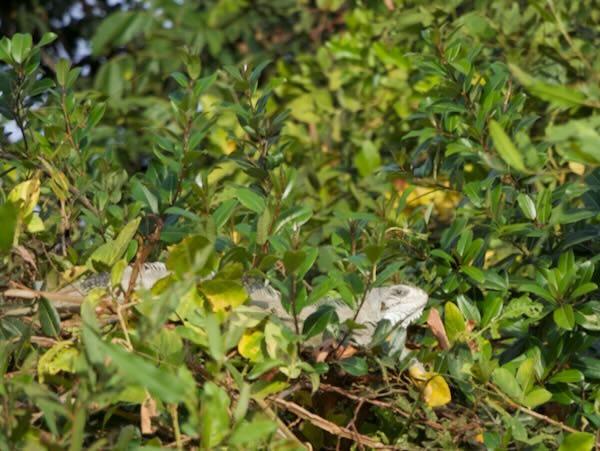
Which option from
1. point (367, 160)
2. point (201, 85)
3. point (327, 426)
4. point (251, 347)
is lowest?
point (367, 160)

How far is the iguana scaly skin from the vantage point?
1.23 meters

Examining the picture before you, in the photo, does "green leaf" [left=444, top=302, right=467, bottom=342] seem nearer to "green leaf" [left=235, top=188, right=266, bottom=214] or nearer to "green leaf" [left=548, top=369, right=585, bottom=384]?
"green leaf" [left=548, top=369, right=585, bottom=384]

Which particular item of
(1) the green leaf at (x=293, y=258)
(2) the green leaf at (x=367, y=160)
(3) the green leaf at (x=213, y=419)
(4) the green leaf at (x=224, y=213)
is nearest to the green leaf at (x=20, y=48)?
(4) the green leaf at (x=224, y=213)

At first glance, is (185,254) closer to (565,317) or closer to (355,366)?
(355,366)

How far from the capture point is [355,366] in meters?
1.17

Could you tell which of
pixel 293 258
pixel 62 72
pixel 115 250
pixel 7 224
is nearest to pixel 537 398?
pixel 293 258

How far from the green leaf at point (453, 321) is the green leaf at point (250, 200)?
267 millimetres

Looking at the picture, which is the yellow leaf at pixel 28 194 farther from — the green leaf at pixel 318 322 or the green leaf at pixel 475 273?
the green leaf at pixel 475 273

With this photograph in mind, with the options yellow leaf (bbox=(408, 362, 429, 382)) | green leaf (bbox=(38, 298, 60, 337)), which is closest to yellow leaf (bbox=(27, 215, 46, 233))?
green leaf (bbox=(38, 298, 60, 337))

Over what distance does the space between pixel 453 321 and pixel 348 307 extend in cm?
13

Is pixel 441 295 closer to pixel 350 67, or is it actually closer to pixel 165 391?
pixel 165 391

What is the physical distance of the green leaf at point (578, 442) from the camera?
3.69 ft

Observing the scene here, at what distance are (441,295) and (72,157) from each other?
0.58 meters

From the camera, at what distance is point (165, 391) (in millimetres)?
822
